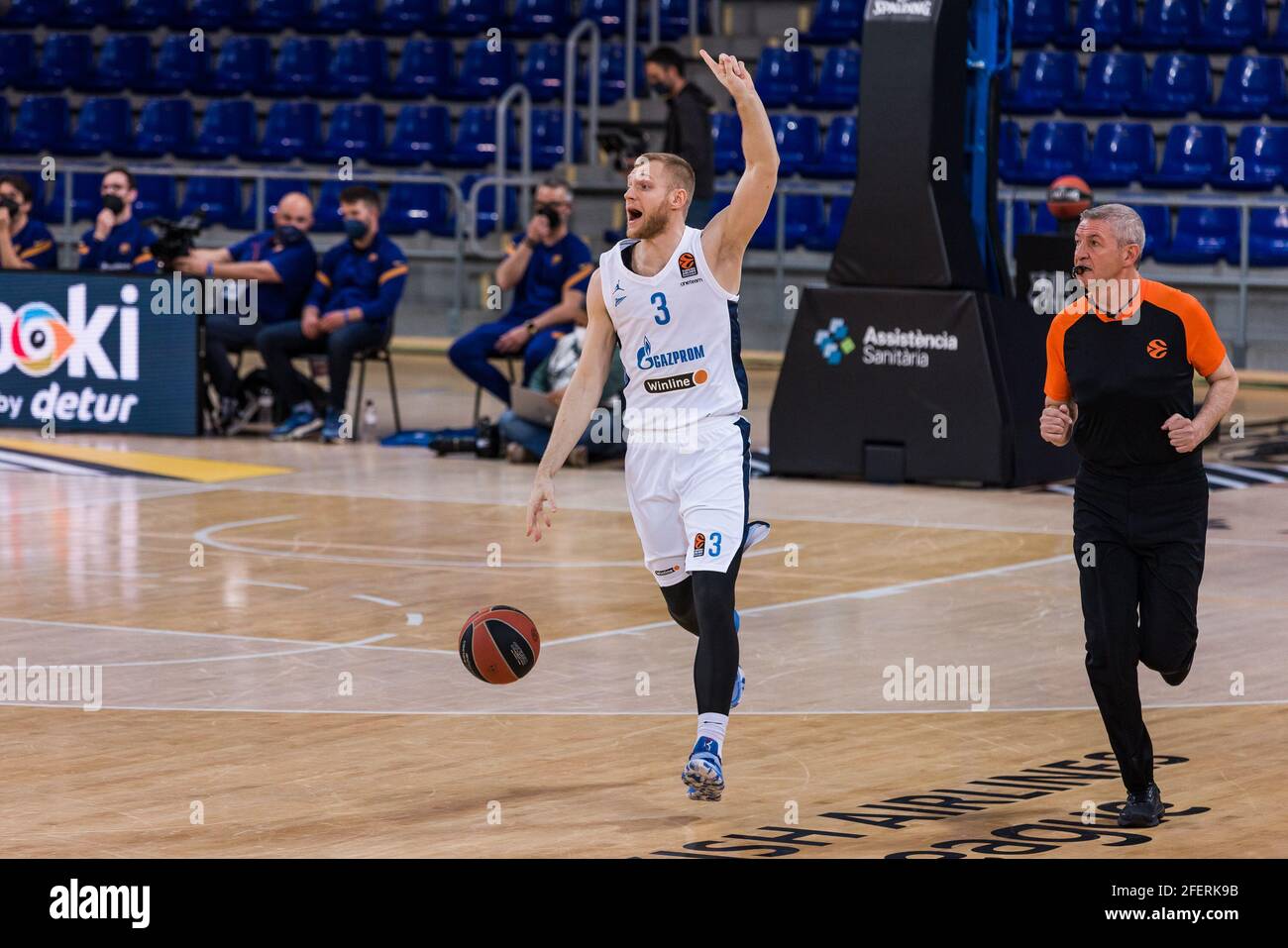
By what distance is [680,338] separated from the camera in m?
7.71

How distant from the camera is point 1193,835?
22.5 ft

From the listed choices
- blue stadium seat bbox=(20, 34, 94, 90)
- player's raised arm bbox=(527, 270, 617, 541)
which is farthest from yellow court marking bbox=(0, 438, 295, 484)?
blue stadium seat bbox=(20, 34, 94, 90)

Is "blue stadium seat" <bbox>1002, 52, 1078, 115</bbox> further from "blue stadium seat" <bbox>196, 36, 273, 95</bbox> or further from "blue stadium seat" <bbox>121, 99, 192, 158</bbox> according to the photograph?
"blue stadium seat" <bbox>121, 99, 192, 158</bbox>

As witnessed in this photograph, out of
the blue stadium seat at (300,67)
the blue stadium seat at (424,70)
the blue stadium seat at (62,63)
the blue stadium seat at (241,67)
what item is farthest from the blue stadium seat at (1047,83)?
the blue stadium seat at (62,63)

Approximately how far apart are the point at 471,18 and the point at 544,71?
1634mm

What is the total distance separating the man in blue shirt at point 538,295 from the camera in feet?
55.0

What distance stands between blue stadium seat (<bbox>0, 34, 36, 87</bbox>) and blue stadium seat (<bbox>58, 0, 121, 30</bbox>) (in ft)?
2.01

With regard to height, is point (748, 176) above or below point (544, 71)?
above

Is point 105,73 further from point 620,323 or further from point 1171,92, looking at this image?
point 620,323

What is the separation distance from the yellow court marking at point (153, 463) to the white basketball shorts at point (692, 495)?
337 inches

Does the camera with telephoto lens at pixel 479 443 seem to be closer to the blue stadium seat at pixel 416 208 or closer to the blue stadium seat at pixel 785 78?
the blue stadium seat at pixel 416 208

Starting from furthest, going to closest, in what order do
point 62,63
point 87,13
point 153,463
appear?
point 87,13
point 62,63
point 153,463

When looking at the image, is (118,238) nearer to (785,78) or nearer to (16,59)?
(785,78)

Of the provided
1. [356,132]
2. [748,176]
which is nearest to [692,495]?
[748,176]
